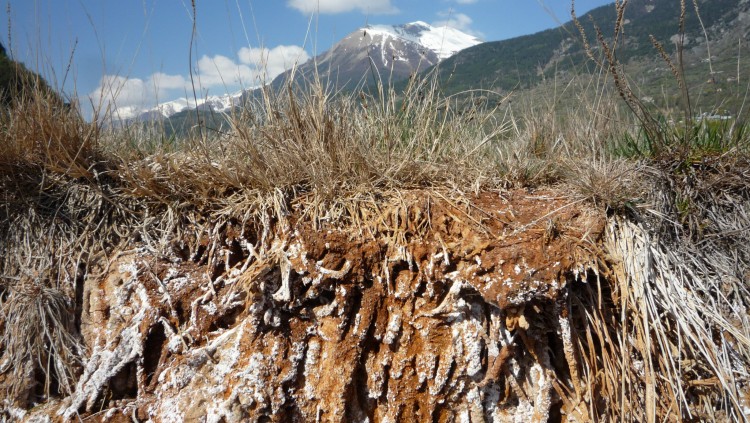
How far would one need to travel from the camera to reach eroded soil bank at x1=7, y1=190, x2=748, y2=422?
1779 mm

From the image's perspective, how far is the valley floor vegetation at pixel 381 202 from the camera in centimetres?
175

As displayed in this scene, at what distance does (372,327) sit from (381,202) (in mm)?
550

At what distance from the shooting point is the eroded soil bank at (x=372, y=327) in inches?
70.1

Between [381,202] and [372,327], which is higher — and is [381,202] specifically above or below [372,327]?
above

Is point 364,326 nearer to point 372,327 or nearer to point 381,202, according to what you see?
point 372,327

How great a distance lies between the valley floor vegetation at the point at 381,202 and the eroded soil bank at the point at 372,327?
0.23 ft

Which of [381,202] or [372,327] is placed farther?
[381,202]

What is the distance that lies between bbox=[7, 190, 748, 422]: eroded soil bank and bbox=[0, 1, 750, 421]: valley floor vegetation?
0.07 meters

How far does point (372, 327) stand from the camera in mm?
1873

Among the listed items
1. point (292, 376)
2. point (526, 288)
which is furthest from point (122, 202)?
point (526, 288)

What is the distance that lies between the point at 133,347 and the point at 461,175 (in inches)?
64.8

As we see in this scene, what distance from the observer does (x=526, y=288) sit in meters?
1.70

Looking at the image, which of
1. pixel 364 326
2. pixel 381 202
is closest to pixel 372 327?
pixel 364 326

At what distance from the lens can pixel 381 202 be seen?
80.1 inches
